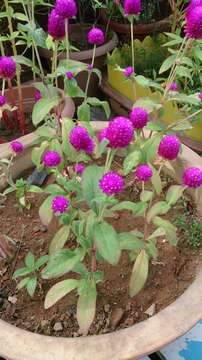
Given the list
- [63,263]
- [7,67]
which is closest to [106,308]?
[63,263]

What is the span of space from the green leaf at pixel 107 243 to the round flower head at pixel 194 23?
15.7 inches

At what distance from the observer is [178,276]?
1.10 meters

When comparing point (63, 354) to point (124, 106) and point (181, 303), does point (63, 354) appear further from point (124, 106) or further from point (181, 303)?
point (124, 106)

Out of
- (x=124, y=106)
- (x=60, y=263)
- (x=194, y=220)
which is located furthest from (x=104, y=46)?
(x=60, y=263)

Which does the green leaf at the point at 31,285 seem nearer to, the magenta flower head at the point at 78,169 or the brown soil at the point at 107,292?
the brown soil at the point at 107,292

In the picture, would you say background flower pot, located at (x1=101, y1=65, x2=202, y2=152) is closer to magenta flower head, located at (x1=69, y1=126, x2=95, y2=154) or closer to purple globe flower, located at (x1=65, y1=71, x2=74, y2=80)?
purple globe flower, located at (x1=65, y1=71, x2=74, y2=80)

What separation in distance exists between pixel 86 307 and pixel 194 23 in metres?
0.57

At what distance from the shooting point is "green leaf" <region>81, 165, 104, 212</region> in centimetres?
84

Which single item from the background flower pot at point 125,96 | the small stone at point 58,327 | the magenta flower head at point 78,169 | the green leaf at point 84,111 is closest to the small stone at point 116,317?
the small stone at point 58,327

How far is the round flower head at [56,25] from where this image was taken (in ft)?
3.10

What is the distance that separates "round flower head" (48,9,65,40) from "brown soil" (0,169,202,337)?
50cm

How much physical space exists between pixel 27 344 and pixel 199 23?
2.18 ft

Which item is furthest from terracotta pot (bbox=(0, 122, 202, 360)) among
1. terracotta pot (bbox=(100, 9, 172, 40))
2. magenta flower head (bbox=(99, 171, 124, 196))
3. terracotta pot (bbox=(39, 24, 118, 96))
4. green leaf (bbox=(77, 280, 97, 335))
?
terracotta pot (bbox=(100, 9, 172, 40))

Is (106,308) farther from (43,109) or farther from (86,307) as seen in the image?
(43,109)
